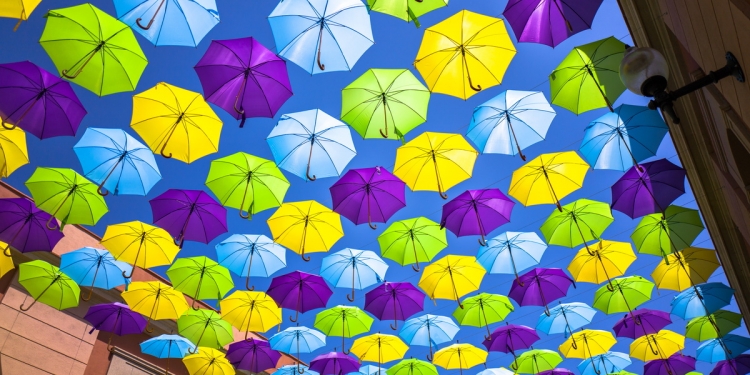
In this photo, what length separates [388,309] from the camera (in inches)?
373

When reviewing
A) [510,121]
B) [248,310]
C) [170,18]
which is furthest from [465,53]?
[248,310]

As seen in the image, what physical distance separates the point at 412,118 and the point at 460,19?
4.76 ft

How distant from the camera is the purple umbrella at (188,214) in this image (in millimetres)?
7595

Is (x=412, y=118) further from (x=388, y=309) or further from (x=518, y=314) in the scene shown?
(x=518, y=314)

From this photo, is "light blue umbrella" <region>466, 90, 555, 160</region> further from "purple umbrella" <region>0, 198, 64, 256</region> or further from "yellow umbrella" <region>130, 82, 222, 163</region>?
"purple umbrella" <region>0, 198, 64, 256</region>

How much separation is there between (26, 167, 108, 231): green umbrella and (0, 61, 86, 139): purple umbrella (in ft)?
4.12

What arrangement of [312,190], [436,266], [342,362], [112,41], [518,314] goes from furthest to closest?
[518,314] → [342,362] → [312,190] → [436,266] → [112,41]

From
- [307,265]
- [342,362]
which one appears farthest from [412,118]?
[342,362]

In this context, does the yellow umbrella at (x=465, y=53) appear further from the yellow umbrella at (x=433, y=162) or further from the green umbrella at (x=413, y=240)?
the green umbrella at (x=413, y=240)

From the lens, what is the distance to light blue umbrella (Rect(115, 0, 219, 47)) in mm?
5336

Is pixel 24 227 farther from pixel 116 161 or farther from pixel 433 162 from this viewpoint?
pixel 433 162

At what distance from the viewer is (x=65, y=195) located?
753 cm

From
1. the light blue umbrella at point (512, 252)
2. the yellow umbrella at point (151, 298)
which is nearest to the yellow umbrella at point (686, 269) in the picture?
the light blue umbrella at point (512, 252)

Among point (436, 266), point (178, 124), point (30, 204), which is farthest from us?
point (436, 266)
